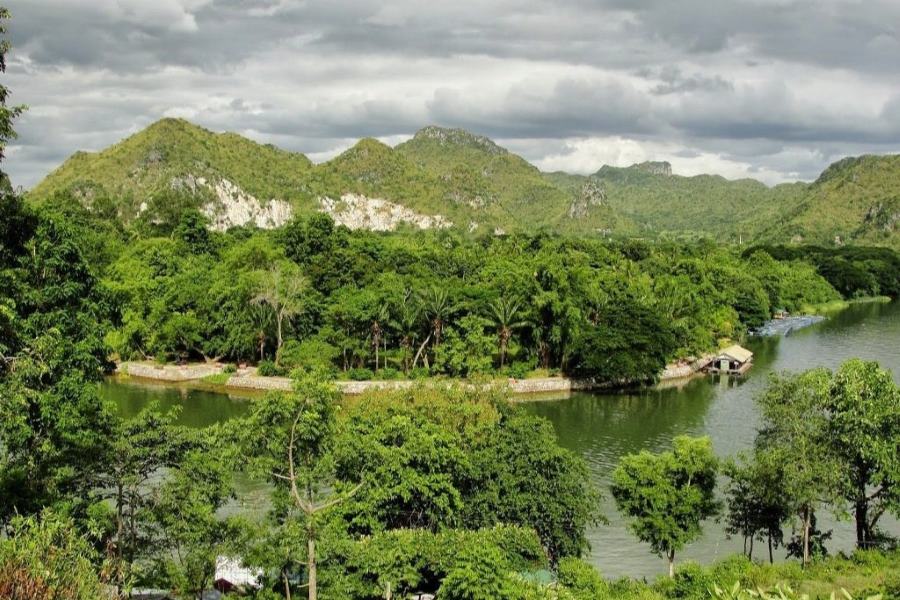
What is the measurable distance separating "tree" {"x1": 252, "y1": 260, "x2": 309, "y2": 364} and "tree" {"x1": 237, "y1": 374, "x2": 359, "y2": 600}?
103ft

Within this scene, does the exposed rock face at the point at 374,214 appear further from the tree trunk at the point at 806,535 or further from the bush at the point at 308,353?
the tree trunk at the point at 806,535

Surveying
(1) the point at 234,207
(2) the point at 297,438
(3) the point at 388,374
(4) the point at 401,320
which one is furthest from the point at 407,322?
(1) the point at 234,207

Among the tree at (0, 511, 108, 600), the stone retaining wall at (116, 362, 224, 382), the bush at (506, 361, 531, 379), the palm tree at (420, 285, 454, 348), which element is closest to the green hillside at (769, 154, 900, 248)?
the bush at (506, 361, 531, 379)

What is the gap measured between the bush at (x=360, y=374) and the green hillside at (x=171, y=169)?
69.7 m

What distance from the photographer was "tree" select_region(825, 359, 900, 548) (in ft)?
58.2

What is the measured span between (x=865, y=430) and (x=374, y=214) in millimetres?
142155

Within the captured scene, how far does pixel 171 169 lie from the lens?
409ft

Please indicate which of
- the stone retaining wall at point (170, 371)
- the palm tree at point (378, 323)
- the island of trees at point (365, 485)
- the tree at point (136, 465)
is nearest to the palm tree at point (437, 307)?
the palm tree at point (378, 323)

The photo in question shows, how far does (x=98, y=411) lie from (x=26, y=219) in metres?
4.85

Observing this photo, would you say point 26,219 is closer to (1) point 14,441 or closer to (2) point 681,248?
(1) point 14,441

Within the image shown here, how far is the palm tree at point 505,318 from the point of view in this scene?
1768 inches

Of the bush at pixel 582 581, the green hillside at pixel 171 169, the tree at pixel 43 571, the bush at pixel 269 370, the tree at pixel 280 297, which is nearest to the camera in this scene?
the tree at pixel 43 571

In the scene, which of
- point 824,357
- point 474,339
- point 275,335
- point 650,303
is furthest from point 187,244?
→ point 824,357

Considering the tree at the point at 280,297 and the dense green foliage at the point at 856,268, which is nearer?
the tree at the point at 280,297
